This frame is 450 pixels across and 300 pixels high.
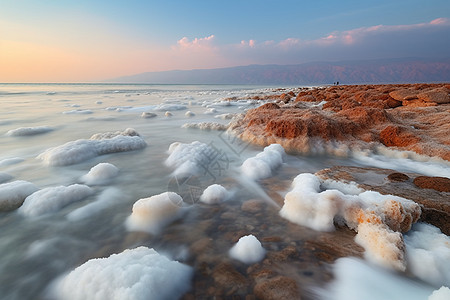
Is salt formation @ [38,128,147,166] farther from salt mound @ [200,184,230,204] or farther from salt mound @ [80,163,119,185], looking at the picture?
salt mound @ [200,184,230,204]

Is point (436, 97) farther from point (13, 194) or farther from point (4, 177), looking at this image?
point (4, 177)

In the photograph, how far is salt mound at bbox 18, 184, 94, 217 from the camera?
197 centimetres

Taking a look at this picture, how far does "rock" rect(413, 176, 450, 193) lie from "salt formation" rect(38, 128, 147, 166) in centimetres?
393

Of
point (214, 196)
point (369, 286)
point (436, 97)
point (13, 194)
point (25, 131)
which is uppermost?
point (436, 97)

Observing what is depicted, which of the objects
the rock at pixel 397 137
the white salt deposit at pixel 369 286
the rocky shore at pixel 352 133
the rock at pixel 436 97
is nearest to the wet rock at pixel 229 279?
the white salt deposit at pixel 369 286

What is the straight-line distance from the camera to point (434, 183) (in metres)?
2.07

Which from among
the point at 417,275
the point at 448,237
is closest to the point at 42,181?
the point at 417,275

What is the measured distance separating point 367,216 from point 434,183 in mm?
1044

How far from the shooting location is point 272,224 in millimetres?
1781

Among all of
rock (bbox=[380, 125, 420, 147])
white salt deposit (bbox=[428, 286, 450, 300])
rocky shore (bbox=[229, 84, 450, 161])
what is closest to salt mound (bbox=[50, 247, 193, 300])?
white salt deposit (bbox=[428, 286, 450, 300])

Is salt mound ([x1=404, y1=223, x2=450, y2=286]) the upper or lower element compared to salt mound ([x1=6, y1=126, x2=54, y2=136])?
lower

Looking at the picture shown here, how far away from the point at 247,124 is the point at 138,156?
2.49m

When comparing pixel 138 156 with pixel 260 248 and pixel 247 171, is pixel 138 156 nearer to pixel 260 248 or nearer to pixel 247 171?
pixel 247 171

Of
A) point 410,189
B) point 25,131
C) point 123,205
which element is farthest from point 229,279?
point 25,131
